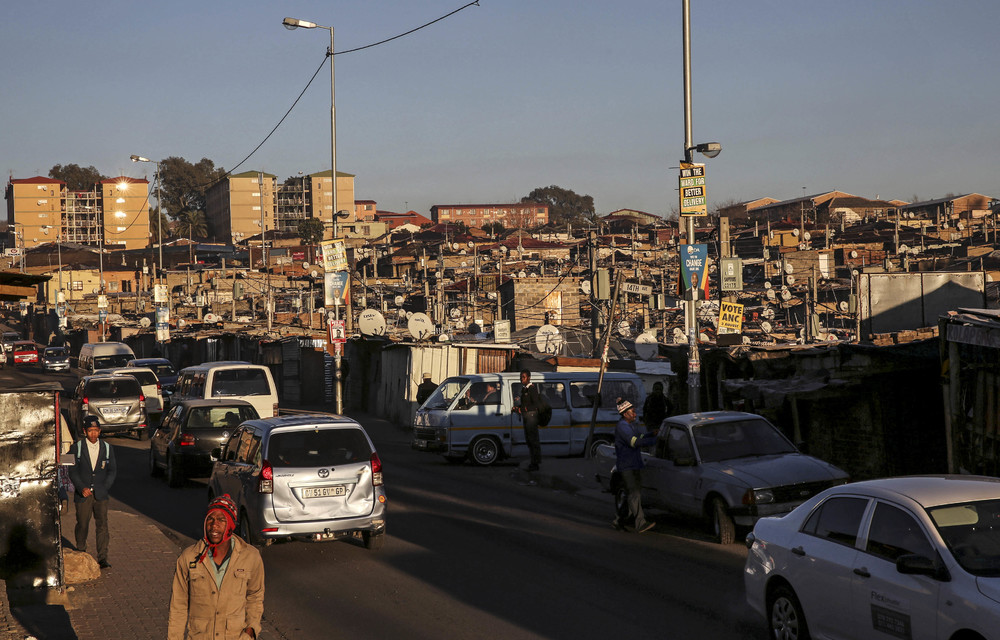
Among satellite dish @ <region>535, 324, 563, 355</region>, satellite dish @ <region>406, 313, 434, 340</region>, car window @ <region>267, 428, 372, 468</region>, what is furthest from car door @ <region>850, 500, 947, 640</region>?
satellite dish @ <region>535, 324, 563, 355</region>

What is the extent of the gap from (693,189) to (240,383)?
13.2 m

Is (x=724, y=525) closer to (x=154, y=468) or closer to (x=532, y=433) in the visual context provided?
(x=532, y=433)

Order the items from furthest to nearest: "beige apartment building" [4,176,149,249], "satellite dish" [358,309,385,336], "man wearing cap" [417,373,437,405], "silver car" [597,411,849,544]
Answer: "beige apartment building" [4,176,149,249] → "satellite dish" [358,309,385,336] → "man wearing cap" [417,373,437,405] → "silver car" [597,411,849,544]

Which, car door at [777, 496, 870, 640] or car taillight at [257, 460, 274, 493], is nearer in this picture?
car door at [777, 496, 870, 640]

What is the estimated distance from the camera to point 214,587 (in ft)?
19.1

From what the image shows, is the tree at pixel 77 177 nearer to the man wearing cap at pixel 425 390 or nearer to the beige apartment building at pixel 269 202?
the beige apartment building at pixel 269 202

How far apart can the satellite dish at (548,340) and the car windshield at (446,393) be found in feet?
29.9

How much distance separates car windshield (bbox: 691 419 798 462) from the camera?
13875 mm

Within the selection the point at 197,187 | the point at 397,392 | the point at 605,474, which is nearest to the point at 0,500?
the point at 605,474

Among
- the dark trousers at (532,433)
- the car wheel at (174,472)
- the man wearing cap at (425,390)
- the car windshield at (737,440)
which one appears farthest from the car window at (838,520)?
the man wearing cap at (425,390)

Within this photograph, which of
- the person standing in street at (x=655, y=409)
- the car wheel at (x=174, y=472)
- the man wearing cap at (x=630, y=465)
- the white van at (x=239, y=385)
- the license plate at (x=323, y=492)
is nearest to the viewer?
the license plate at (x=323, y=492)

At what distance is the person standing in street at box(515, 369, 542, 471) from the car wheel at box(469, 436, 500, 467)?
1.85m

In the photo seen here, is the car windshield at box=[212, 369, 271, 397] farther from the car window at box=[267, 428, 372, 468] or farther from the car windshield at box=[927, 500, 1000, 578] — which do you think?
the car windshield at box=[927, 500, 1000, 578]

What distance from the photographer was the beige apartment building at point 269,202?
148250 mm
